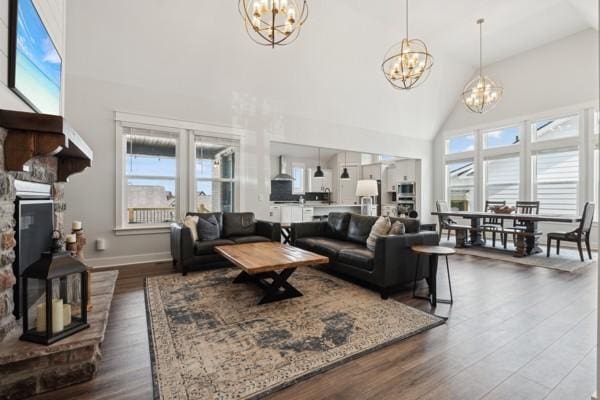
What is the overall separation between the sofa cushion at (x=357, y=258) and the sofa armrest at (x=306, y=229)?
118 centimetres

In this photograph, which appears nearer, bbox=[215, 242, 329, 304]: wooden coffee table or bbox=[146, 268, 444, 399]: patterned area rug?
bbox=[146, 268, 444, 399]: patterned area rug

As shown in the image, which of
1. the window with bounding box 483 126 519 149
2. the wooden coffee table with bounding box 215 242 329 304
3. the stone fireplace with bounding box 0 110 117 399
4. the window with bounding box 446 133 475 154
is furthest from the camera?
the window with bounding box 446 133 475 154

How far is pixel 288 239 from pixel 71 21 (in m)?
4.35

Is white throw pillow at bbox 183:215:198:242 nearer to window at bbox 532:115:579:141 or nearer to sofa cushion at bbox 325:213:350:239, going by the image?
sofa cushion at bbox 325:213:350:239

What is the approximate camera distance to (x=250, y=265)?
8.93 ft

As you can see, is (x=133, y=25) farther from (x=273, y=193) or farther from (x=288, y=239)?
(x=273, y=193)

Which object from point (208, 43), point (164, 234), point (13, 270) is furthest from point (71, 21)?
point (13, 270)

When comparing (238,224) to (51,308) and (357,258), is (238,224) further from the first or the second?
(51,308)

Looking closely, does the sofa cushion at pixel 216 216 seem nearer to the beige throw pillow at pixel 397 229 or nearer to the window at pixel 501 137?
the beige throw pillow at pixel 397 229

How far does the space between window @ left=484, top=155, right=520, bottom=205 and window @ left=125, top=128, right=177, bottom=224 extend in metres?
7.89

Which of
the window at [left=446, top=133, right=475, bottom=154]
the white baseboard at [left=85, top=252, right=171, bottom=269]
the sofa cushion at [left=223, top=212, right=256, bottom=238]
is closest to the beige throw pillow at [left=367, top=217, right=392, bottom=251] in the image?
the sofa cushion at [left=223, top=212, right=256, bottom=238]

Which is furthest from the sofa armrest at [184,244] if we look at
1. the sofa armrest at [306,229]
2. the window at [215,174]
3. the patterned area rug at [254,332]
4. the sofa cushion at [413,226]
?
the sofa cushion at [413,226]

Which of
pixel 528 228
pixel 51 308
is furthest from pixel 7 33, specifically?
pixel 528 228

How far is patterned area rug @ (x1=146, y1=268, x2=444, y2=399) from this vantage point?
1.67 metres
